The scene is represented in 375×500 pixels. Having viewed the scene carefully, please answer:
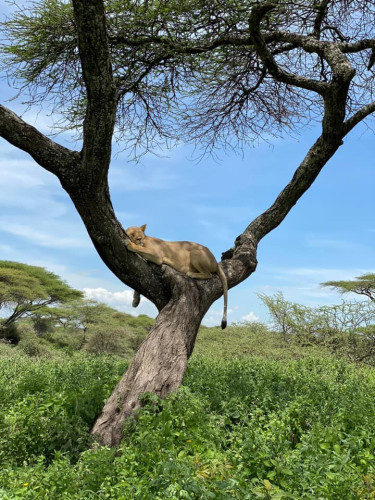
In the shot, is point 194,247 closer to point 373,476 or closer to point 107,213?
point 107,213

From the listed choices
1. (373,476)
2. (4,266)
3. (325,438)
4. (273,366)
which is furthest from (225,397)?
(4,266)

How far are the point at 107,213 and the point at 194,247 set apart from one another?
1.53m

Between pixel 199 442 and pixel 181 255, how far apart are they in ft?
10.0

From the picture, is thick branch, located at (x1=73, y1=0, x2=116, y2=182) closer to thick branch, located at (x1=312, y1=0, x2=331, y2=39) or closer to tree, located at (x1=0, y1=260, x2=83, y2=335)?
thick branch, located at (x1=312, y1=0, x2=331, y2=39)

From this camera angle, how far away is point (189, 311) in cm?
662

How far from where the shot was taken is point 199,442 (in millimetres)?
4520

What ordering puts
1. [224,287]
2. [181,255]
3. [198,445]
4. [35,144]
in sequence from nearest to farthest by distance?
[198,445]
[35,144]
[181,255]
[224,287]

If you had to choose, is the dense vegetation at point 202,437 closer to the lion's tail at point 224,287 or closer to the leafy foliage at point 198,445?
the leafy foliage at point 198,445

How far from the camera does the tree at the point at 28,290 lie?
22875 mm

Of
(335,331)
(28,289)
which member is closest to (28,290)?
(28,289)

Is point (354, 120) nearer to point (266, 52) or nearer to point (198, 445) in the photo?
point (266, 52)

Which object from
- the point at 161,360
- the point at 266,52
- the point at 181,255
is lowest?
the point at 161,360

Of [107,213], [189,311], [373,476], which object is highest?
[107,213]

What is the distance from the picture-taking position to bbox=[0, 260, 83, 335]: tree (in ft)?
75.0
